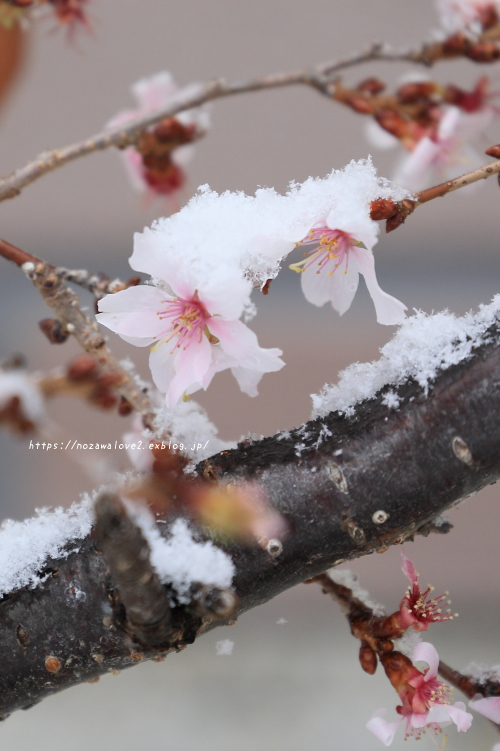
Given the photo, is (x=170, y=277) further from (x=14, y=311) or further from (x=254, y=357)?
(x=14, y=311)

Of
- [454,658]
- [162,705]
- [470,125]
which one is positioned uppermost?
[470,125]

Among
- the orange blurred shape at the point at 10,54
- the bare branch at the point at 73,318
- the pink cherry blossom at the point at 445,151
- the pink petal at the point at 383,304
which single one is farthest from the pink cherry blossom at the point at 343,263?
the orange blurred shape at the point at 10,54

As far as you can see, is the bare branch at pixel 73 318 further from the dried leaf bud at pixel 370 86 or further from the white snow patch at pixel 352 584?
the dried leaf bud at pixel 370 86

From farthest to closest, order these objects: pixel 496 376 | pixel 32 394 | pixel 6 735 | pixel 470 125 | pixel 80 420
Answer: pixel 80 420 → pixel 6 735 → pixel 470 125 → pixel 32 394 → pixel 496 376

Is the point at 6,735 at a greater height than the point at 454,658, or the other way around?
the point at 6,735

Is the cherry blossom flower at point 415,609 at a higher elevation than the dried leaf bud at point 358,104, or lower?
lower

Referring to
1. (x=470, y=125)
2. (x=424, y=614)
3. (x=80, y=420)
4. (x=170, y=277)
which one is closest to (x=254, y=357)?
(x=170, y=277)
